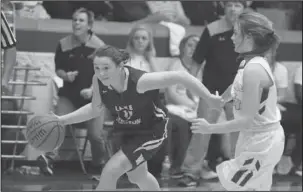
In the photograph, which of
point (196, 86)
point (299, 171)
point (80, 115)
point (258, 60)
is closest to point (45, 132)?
point (80, 115)

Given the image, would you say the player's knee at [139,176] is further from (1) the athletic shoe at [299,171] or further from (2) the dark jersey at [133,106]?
(1) the athletic shoe at [299,171]

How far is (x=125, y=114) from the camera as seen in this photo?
6.49 meters

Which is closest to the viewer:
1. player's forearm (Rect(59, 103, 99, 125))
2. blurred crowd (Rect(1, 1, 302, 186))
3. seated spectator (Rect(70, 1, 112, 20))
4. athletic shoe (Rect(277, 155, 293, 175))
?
player's forearm (Rect(59, 103, 99, 125))

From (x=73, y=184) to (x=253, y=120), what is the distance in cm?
354

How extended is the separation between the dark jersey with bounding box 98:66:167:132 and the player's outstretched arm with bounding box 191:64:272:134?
103cm

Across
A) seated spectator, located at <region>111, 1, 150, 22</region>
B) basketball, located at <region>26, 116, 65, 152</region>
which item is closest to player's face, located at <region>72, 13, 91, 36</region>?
seated spectator, located at <region>111, 1, 150, 22</region>

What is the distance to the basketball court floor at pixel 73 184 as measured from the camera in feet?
28.0

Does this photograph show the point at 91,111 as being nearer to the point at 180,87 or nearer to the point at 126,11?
the point at 180,87

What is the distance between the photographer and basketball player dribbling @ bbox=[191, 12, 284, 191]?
5438mm

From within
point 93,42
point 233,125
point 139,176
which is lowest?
point 139,176

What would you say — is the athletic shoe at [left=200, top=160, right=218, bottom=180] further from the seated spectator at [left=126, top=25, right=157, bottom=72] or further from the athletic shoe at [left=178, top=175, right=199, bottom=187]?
the seated spectator at [left=126, top=25, right=157, bottom=72]

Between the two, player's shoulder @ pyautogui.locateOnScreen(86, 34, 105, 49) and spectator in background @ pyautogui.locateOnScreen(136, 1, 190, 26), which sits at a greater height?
player's shoulder @ pyautogui.locateOnScreen(86, 34, 105, 49)

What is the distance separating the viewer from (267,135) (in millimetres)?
5648

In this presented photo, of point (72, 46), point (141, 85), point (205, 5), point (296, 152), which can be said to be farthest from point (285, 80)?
point (141, 85)
